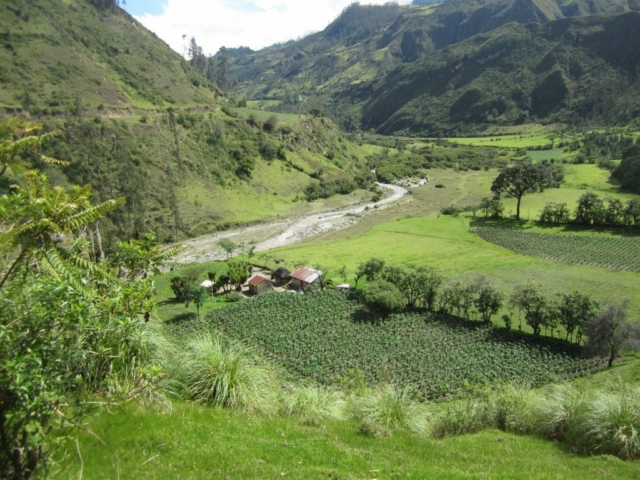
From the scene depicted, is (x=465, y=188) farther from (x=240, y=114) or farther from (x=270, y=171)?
(x=240, y=114)

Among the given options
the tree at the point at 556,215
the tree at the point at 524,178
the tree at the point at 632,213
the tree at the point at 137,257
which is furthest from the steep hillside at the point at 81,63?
the tree at the point at 632,213

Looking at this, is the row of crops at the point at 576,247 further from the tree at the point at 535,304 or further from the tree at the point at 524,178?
the tree at the point at 535,304

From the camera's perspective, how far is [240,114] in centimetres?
11362

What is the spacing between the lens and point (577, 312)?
31.5 metres

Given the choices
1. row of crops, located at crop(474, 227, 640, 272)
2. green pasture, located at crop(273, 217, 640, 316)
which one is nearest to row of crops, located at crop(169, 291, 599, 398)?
green pasture, located at crop(273, 217, 640, 316)

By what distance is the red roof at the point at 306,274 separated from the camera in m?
48.1

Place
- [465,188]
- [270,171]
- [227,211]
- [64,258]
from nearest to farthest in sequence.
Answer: [64,258], [227,211], [270,171], [465,188]

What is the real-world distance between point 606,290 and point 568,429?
36622 millimetres

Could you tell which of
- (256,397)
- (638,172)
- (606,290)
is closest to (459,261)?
(606,290)

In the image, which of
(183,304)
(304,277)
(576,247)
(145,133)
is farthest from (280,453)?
(145,133)

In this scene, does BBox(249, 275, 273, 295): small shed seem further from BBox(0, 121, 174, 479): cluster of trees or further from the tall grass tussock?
BBox(0, 121, 174, 479): cluster of trees

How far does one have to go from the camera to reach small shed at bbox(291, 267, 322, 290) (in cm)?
4812

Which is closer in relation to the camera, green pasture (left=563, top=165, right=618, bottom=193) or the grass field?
green pasture (left=563, top=165, right=618, bottom=193)

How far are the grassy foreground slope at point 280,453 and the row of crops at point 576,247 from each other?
47848 mm
